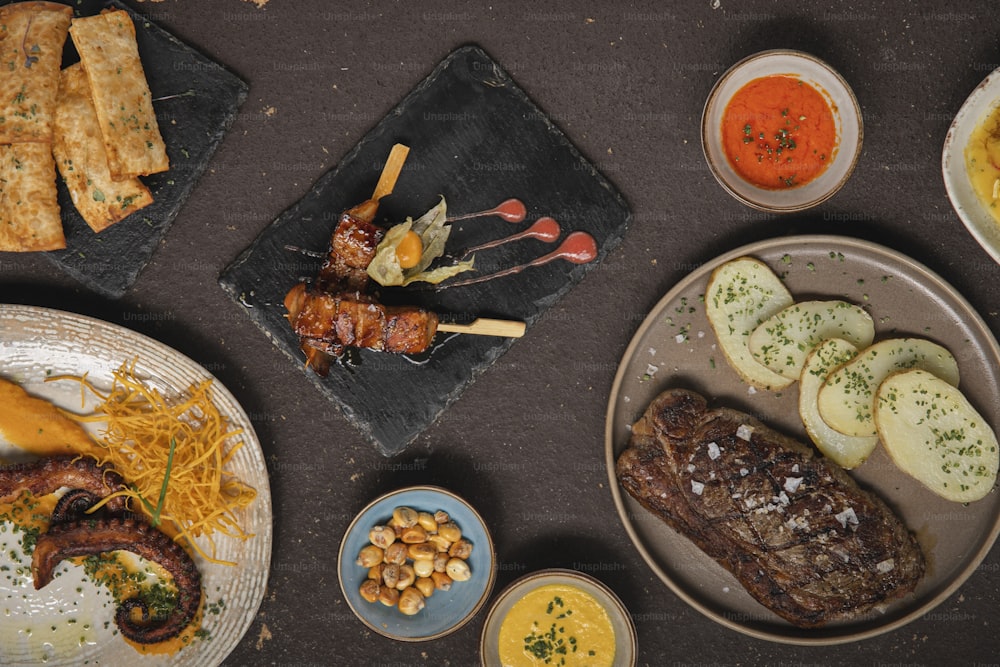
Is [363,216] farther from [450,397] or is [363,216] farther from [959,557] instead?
[959,557]

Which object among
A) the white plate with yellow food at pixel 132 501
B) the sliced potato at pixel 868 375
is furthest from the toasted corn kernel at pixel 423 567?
the sliced potato at pixel 868 375

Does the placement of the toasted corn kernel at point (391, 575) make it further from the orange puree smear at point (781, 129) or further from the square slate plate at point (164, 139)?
the orange puree smear at point (781, 129)

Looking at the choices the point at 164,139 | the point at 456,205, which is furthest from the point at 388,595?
the point at 164,139

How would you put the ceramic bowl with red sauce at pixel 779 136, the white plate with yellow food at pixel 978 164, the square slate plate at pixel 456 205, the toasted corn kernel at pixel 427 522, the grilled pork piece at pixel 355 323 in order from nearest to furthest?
the grilled pork piece at pixel 355 323 < the white plate with yellow food at pixel 978 164 < the ceramic bowl with red sauce at pixel 779 136 < the toasted corn kernel at pixel 427 522 < the square slate plate at pixel 456 205

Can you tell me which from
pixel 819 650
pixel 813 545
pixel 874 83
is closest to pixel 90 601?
pixel 813 545

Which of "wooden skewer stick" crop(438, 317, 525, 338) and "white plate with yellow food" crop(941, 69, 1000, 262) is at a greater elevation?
"white plate with yellow food" crop(941, 69, 1000, 262)

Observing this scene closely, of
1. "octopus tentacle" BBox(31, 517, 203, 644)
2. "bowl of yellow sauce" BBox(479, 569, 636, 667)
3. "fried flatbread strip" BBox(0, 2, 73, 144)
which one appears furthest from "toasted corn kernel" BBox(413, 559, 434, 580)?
"fried flatbread strip" BBox(0, 2, 73, 144)

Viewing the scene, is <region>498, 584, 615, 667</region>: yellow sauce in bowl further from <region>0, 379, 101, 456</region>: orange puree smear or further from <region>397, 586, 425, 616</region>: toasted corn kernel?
<region>0, 379, 101, 456</region>: orange puree smear
